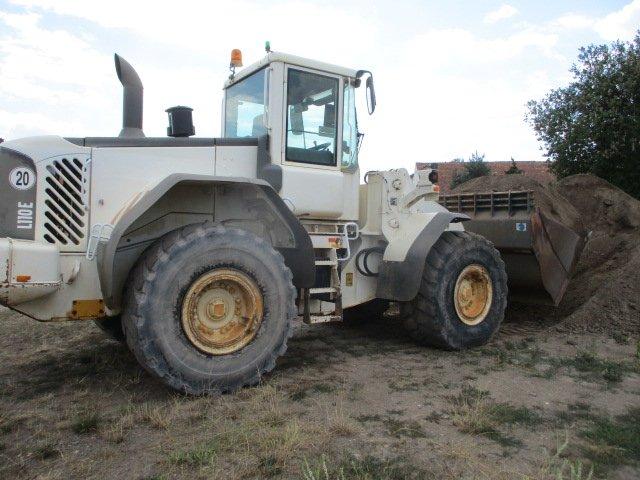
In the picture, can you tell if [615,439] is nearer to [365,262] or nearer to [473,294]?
Answer: [473,294]

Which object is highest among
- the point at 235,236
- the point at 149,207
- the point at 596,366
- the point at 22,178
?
the point at 22,178

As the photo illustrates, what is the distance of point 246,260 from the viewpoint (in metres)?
4.35

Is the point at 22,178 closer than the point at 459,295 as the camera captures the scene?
Yes

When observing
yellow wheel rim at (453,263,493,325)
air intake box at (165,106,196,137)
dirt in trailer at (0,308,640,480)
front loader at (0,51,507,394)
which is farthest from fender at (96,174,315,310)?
yellow wheel rim at (453,263,493,325)

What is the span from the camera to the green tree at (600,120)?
12.7 m

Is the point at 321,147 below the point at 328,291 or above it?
above

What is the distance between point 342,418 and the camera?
366cm

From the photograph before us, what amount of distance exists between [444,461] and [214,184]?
8.98 ft

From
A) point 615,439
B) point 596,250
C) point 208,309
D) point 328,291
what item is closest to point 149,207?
point 208,309

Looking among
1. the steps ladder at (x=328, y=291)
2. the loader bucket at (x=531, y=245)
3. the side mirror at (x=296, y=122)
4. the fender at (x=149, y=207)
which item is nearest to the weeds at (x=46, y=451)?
the fender at (x=149, y=207)

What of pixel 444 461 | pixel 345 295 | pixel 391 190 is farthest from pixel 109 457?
pixel 391 190

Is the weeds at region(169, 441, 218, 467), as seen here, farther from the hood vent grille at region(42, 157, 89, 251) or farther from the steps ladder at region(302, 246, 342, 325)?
the steps ladder at region(302, 246, 342, 325)

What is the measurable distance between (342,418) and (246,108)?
10.9 feet

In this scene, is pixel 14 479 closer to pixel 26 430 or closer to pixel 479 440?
pixel 26 430
